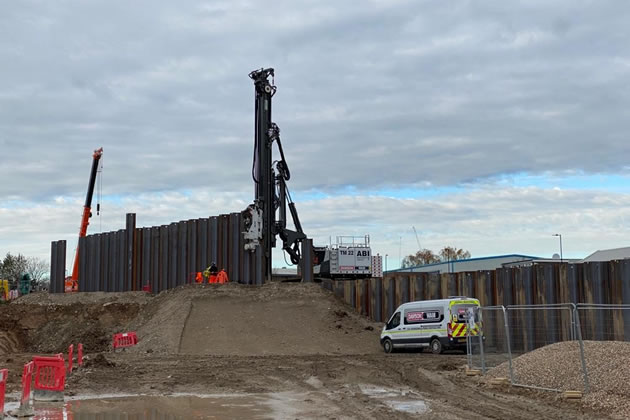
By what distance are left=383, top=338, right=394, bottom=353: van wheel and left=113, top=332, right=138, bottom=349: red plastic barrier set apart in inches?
435

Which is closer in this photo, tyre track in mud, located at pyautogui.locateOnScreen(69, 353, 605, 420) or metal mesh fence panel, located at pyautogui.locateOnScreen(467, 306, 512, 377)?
tyre track in mud, located at pyautogui.locateOnScreen(69, 353, 605, 420)

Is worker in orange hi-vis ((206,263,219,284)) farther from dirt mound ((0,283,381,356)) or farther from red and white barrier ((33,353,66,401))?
red and white barrier ((33,353,66,401))

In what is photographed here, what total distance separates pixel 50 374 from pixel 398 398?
7.82m

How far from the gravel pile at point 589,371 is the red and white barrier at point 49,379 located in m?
10.4

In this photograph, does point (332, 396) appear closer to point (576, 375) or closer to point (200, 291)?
point (576, 375)

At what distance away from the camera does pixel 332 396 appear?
16719 millimetres

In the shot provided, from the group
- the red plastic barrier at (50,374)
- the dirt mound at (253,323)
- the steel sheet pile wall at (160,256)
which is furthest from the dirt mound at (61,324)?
the red plastic barrier at (50,374)

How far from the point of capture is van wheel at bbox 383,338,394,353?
30438 mm

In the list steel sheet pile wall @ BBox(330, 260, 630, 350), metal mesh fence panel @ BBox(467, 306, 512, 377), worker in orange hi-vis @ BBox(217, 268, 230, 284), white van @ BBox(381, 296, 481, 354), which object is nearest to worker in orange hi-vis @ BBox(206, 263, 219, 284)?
worker in orange hi-vis @ BBox(217, 268, 230, 284)

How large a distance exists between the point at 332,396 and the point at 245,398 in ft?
6.66

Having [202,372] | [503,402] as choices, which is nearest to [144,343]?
[202,372]

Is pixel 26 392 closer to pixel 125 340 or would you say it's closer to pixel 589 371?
pixel 589 371

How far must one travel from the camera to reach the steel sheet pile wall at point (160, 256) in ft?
130

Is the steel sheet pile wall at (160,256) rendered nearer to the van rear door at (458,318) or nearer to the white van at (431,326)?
the white van at (431,326)
